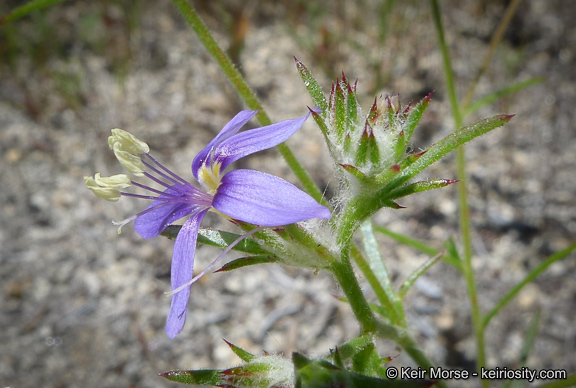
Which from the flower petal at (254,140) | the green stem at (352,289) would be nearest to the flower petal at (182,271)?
the flower petal at (254,140)

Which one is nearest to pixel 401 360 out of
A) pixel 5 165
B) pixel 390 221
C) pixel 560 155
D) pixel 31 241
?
pixel 390 221

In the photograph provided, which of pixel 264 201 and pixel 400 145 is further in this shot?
pixel 400 145

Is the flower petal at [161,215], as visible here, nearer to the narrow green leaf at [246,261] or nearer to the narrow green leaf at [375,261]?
the narrow green leaf at [246,261]

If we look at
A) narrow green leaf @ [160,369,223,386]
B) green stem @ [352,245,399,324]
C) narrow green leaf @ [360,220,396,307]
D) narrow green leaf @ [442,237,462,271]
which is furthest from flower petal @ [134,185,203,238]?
narrow green leaf @ [442,237,462,271]

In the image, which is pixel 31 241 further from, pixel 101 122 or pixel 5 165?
pixel 101 122

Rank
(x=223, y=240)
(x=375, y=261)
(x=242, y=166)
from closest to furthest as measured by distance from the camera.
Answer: (x=223, y=240) < (x=375, y=261) < (x=242, y=166)

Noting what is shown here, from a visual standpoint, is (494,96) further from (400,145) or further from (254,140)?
(254,140)

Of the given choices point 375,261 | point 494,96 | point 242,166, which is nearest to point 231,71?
point 375,261
